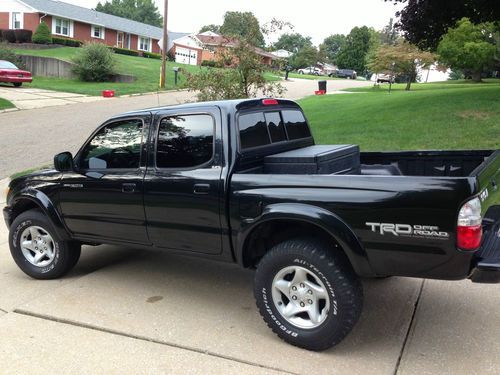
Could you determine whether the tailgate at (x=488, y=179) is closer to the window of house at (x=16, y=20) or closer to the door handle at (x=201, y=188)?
the door handle at (x=201, y=188)

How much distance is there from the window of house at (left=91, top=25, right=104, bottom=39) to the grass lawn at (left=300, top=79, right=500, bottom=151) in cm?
4751

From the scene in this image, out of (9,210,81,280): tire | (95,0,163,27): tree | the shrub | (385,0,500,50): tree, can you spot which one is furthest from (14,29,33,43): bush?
(95,0,163,27): tree

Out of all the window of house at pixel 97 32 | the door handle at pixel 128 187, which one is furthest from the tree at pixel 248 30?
the window of house at pixel 97 32

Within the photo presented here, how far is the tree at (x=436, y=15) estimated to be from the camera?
13.5m

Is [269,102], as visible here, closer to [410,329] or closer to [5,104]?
[410,329]

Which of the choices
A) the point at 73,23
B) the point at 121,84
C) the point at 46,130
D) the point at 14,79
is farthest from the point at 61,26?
the point at 46,130

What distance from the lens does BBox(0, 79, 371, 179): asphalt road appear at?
12.2 meters

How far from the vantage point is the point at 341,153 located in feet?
14.2

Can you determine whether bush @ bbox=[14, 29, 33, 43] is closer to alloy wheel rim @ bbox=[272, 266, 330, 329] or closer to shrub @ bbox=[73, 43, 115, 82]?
shrub @ bbox=[73, 43, 115, 82]

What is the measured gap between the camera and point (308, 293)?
12.1 feet

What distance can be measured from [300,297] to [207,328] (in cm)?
85

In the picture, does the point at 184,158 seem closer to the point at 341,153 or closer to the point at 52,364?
the point at 341,153

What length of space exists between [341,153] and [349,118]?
34.1 ft

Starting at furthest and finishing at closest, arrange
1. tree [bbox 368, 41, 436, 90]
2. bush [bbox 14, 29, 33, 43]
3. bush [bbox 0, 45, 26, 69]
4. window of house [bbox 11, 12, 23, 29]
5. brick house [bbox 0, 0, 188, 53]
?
window of house [bbox 11, 12, 23, 29] < brick house [bbox 0, 0, 188, 53] < bush [bbox 14, 29, 33, 43] < tree [bbox 368, 41, 436, 90] < bush [bbox 0, 45, 26, 69]
